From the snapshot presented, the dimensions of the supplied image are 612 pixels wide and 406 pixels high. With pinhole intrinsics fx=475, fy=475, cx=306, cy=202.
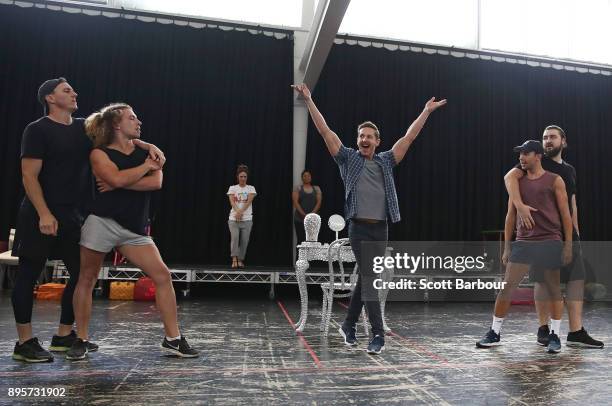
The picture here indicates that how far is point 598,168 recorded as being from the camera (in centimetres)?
830

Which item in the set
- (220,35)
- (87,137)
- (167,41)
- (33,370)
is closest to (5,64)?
(167,41)

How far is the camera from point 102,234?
6.52ft

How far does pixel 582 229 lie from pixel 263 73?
19.5ft

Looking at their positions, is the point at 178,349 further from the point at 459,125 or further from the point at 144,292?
the point at 459,125

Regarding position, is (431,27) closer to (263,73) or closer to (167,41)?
(263,73)

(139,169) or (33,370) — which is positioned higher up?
(139,169)

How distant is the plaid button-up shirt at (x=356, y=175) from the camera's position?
7.76ft

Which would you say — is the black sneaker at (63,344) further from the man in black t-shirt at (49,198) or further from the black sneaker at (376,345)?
the black sneaker at (376,345)

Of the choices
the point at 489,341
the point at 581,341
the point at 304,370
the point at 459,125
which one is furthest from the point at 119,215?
the point at 459,125

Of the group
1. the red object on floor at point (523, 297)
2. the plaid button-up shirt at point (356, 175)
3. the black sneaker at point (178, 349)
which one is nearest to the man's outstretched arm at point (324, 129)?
the plaid button-up shirt at point (356, 175)

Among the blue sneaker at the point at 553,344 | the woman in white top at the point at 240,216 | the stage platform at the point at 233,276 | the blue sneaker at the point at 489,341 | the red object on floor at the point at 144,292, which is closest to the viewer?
the blue sneaker at the point at 553,344

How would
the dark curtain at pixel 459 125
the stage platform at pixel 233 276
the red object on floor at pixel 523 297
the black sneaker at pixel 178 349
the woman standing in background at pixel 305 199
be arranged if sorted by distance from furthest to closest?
the dark curtain at pixel 459 125 → the woman standing in background at pixel 305 199 → the red object on floor at pixel 523 297 → the stage platform at pixel 233 276 → the black sneaker at pixel 178 349

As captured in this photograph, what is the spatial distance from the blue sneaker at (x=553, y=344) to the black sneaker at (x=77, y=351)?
88.6 inches

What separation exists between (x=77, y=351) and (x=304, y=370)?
975mm
